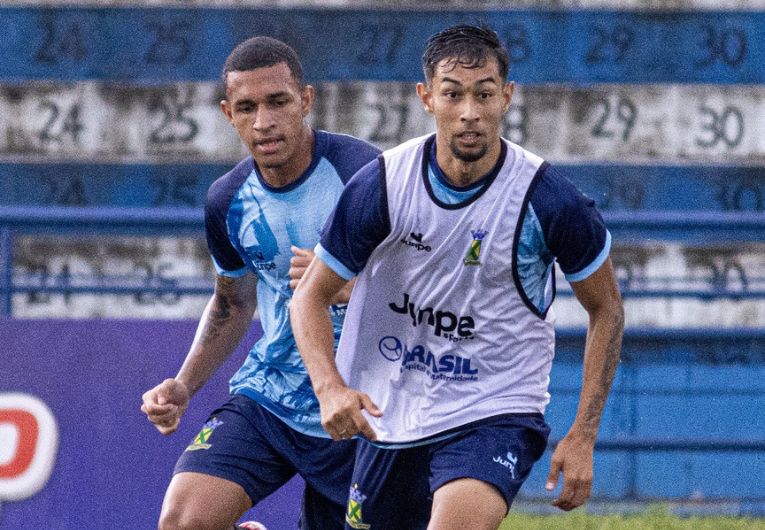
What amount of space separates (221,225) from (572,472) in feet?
5.07

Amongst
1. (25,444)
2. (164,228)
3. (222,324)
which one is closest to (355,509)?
(222,324)

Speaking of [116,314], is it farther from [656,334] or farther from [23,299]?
[656,334]

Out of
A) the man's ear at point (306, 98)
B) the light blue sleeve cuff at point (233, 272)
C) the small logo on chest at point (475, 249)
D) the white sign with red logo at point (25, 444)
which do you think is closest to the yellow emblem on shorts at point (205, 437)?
the light blue sleeve cuff at point (233, 272)

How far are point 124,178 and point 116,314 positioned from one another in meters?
3.32

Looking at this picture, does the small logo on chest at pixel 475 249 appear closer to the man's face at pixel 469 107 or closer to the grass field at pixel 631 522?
the man's face at pixel 469 107

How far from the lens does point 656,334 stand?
7.20 meters

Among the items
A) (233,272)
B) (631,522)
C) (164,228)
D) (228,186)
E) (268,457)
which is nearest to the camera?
(268,457)

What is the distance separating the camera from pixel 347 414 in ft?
12.0

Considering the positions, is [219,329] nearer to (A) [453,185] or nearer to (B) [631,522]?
(A) [453,185]

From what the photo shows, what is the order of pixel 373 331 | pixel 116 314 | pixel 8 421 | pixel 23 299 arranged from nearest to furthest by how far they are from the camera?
pixel 373 331 < pixel 8 421 < pixel 23 299 < pixel 116 314

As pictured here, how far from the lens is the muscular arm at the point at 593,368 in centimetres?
376

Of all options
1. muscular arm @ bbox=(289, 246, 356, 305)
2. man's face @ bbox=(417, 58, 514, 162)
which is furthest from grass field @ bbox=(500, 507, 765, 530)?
man's face @ bbox=(417, 58, 514, 162)

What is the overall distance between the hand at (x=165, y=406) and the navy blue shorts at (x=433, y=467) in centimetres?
58

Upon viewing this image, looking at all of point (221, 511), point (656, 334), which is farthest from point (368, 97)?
point (221, 511)
